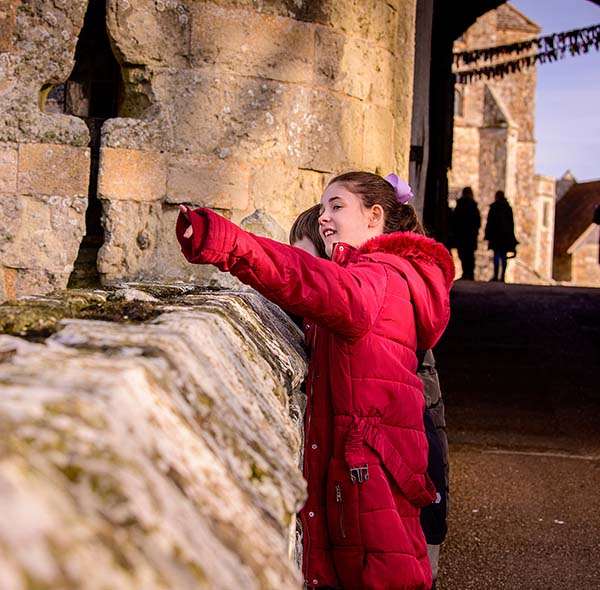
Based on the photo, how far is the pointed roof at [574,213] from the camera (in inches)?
1726

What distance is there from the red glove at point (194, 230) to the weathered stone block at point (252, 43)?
2118 millimetres

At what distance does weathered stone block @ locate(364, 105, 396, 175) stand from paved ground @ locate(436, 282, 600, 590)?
1616mm

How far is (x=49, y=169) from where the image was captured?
3.49m

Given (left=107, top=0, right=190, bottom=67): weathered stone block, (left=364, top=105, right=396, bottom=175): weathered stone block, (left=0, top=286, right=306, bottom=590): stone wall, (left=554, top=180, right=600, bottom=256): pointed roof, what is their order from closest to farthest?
(left=0, top=286, right=306, bottom=590): stone wall → (left=107, top=0, right=190, bottom=67): weathered stone block → (left=364, top=105, right=396, bottom=175): weathered stone block → (left=554, top=180, right=600, bottom=256): pointed roof

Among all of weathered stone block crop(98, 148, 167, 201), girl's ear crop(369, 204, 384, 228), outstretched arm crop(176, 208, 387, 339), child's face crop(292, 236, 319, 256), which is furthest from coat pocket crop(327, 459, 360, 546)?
weathered stone block crop(98, 148, 167, 201)

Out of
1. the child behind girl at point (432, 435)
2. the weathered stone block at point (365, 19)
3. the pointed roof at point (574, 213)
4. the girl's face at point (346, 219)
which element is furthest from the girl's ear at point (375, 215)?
the pointed roof at point (574, 213)

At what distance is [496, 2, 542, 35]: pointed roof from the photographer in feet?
125

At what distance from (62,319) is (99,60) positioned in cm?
313

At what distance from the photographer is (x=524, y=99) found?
3938cm

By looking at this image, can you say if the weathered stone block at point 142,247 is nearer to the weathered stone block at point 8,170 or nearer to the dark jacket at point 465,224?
the weathered stone block at point 8,170

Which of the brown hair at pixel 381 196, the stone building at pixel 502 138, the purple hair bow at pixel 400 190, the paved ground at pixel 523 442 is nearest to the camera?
the brown hair at pixel 381 196

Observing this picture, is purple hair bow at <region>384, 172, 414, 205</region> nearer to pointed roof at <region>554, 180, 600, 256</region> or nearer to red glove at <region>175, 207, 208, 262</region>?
red glove at <region>175, 207, 208, 262</region>

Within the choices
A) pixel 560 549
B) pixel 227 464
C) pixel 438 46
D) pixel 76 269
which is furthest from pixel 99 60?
pixel 438 46

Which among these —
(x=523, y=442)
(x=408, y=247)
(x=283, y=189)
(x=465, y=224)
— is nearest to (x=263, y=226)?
(x=283, y=189)
